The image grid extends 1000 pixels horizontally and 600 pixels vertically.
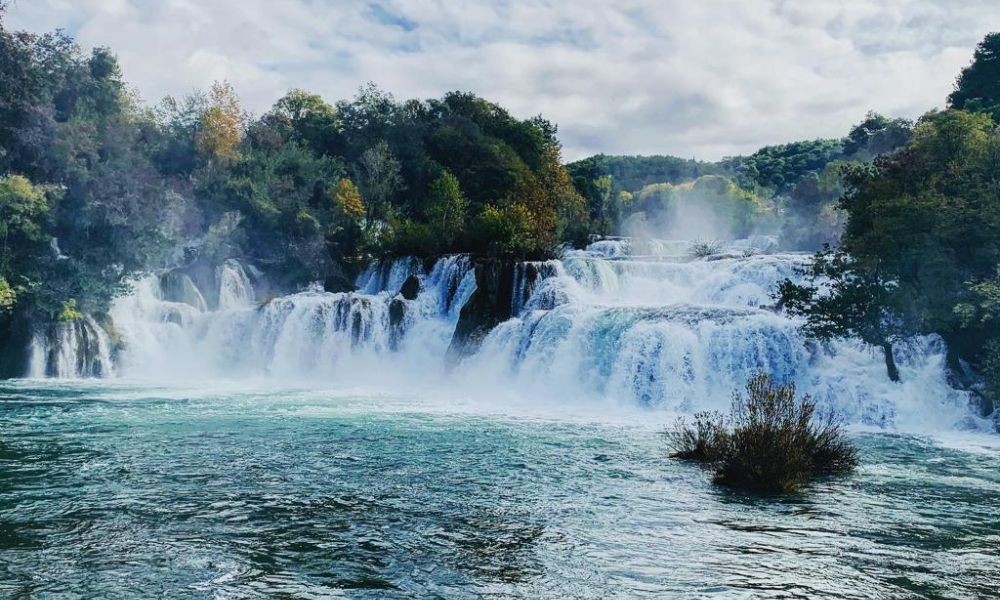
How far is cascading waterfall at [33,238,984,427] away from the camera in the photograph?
76.5ft

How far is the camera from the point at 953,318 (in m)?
20.3

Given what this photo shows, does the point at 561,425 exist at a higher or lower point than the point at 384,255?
lower

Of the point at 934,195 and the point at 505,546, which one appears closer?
the point at 505,546

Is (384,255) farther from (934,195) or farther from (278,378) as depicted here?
(934,195)

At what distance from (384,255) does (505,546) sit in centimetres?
3567

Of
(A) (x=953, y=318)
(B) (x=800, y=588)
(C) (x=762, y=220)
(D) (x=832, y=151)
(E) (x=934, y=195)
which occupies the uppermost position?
(D) (x=832, y=151)

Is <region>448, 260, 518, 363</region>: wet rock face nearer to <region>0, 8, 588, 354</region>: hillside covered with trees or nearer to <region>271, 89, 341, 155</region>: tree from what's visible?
<region>0, 8, 588, 354</region>: hillside covered with trees

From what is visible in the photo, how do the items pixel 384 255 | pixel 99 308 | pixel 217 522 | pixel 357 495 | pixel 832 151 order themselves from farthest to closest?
pixel 832 151, pixel 384 255, pixel 99 308, pixel 357 495, pixel 217 522

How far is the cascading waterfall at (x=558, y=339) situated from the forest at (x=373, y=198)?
47.2 inches

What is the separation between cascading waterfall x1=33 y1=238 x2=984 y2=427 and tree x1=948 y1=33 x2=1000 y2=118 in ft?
105

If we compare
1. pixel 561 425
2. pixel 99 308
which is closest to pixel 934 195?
pixel 561 425

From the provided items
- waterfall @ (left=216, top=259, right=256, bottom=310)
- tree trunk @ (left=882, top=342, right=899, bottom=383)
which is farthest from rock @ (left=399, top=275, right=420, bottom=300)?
tree trunk @ (left=882, top=342, right=899, bottom=383)

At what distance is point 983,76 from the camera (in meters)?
55.8

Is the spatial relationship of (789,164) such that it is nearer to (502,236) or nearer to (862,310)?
(502,236)
